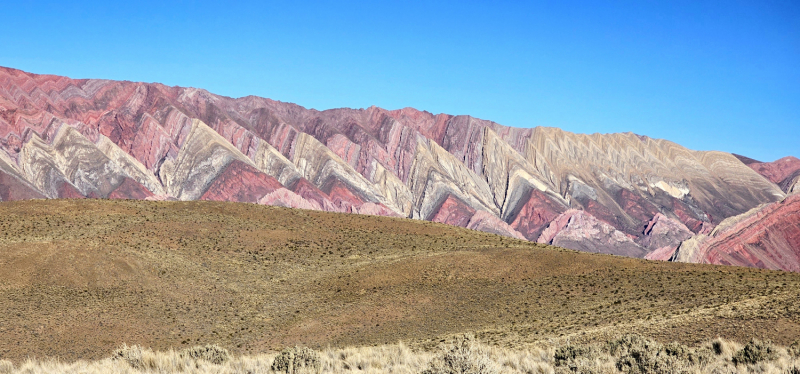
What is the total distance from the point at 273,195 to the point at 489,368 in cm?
15419

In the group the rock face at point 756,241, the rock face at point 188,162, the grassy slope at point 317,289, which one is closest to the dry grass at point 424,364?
the grassy slope at point 317,289

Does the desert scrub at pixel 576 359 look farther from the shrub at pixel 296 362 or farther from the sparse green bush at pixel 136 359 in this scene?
the sparse green bush at pixel 136 359

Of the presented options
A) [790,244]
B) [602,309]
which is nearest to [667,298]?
[602,309]

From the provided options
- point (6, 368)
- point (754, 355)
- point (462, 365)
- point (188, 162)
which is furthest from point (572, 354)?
point (188, 162)

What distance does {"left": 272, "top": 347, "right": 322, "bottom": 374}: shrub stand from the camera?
20.1m

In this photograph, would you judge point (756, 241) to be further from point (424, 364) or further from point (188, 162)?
point (424, 364)

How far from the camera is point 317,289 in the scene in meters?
46.2

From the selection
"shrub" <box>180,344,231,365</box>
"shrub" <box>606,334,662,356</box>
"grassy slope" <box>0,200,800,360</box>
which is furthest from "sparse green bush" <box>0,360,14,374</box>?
"shrub" <box>606,334,662,356</box>

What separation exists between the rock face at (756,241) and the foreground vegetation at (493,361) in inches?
4672

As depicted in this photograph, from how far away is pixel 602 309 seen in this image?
118ft

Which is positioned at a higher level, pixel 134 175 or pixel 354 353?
pixel 134 175

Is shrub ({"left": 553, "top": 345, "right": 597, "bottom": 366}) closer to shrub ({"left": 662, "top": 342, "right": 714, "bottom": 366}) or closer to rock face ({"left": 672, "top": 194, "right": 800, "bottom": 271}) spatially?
shrub ({"left": 662, "top": 342, "right": 714, "bottom": 366})

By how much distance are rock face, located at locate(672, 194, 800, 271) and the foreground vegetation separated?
389 feet

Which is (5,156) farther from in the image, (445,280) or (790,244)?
(790,244)
